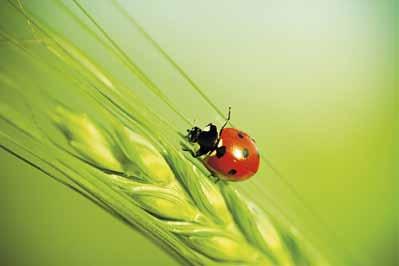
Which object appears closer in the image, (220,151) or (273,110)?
(220,151)

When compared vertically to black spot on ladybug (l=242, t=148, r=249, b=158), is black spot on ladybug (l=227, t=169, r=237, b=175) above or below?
below

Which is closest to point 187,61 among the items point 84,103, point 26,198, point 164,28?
point 164,28

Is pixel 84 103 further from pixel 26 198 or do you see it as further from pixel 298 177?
pixel 298 177

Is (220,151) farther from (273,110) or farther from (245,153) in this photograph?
(273,110)

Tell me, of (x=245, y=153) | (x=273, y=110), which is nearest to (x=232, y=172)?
(x=245, y=153)
